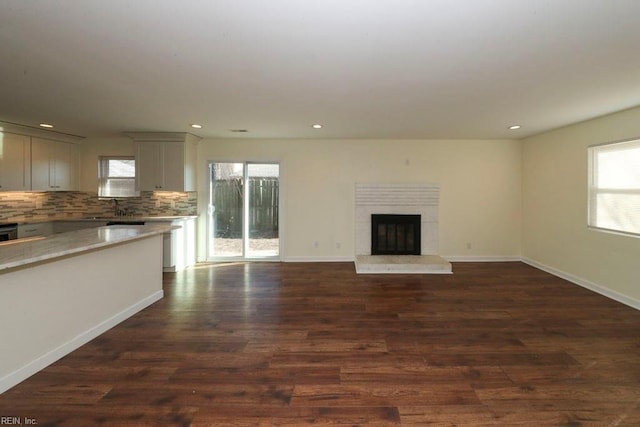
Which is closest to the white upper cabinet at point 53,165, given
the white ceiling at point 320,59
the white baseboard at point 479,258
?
the white ceiling at point 320,59

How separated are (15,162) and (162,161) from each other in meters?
2.09

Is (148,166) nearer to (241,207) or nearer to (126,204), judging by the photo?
(126,204)

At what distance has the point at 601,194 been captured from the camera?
3869 mm

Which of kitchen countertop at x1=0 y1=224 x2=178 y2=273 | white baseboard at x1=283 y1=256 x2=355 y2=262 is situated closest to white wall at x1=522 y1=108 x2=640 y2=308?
white baseboard at x1=283 y1=256 x2=355 y2=262

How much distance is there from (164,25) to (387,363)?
2.87 m

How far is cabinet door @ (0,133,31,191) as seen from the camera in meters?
4.30

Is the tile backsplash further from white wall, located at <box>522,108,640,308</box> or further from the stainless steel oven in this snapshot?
white wall, located at <box>522,108,640,308</box>

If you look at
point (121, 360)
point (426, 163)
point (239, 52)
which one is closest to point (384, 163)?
point (426, 163)

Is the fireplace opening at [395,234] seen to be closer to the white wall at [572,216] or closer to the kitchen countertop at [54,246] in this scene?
the white wall at [572,216]

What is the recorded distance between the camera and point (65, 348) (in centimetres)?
233

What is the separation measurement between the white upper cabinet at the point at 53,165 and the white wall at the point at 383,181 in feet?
7.63

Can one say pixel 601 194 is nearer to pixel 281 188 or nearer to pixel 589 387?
pixel 589 387

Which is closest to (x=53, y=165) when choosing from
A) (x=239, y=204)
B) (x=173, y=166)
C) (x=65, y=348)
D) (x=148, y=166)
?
(x=148, y=166)

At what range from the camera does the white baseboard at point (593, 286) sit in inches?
133
